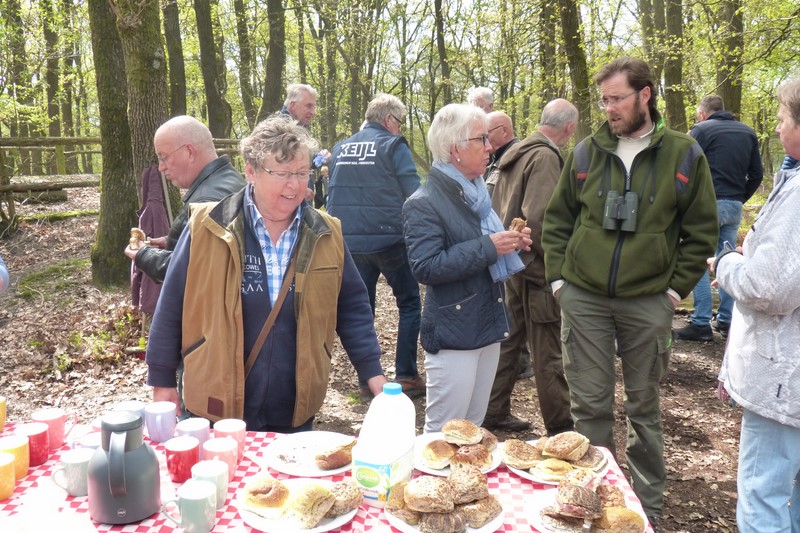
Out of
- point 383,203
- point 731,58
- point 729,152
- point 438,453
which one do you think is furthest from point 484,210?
point 731,58

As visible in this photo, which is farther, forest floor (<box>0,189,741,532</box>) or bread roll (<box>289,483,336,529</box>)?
forest floor (<box>0,189,741,532</box>)

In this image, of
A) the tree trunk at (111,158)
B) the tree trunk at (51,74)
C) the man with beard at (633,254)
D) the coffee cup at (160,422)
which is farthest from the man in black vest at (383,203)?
the tree trunk at (51,74)

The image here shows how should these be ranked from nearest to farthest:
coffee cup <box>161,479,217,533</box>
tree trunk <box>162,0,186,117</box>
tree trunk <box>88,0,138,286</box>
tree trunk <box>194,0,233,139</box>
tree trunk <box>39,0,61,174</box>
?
coffee cup <box>161,479,217,533</box>
tree trunk <box>88,0,138,286</box>
tree trunk <box>162,0,186,117</box>
tree trunk <box>194,0,233,139</box>
tree trunk <box>39,0,61,174</box>

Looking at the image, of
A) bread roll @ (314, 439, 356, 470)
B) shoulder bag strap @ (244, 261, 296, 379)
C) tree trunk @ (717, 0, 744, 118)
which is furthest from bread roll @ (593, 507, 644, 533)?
tree trunk @ (717, 0, 744, 118)

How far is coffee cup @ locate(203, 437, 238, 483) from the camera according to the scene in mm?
1800

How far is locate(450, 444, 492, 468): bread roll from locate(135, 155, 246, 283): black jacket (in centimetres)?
174

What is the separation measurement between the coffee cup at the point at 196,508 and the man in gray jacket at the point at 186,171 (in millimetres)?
1649

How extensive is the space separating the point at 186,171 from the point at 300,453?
192 centimetres

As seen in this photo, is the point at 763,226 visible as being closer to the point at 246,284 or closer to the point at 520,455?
the point at 520,455

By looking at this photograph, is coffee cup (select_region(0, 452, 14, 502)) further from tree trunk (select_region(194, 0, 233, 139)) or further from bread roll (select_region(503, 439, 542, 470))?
tree trunk (select_region(194, 0, 233, 139))

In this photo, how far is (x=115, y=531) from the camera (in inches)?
61.4

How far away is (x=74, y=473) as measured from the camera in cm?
169

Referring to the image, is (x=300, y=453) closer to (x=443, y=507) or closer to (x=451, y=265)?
(x=443, y=507)

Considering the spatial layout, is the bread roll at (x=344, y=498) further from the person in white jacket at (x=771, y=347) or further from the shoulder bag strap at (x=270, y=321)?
the person in white jacket at (x=771, y=347)
